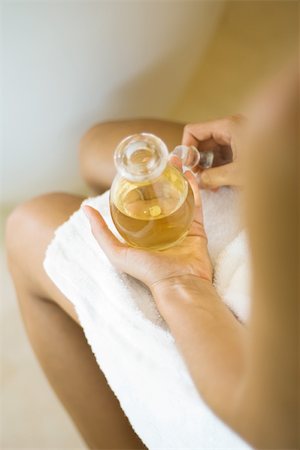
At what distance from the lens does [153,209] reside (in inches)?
23.7

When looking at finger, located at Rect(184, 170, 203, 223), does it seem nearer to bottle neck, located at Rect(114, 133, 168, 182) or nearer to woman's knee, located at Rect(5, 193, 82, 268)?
bottle neck, located at Rect(114, 133, 168, 182)

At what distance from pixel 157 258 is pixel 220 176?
0.19 metres

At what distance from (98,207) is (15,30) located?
33 centimetres

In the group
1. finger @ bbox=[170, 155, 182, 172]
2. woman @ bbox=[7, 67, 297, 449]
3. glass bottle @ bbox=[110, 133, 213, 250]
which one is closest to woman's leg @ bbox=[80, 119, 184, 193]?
woman @ bbox=[7, 67, 297, 449]

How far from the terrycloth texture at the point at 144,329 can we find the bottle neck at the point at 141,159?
0.13m

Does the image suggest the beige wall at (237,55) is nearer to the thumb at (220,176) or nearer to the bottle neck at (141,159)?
the thumb at (220,176)

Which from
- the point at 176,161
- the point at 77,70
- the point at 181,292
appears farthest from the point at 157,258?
the point at 77,70

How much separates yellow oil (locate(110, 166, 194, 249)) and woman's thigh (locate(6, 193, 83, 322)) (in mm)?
169

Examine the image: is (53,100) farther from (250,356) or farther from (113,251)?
(250,356)

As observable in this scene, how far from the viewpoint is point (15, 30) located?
2.76 feet

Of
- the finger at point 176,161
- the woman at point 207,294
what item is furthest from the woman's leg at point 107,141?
the finger at point 176,161

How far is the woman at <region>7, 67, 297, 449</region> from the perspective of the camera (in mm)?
374

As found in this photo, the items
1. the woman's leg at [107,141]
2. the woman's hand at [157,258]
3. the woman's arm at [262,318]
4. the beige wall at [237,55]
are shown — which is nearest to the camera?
the woman's arm at [262,318]

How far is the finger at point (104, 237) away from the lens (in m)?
0.62
